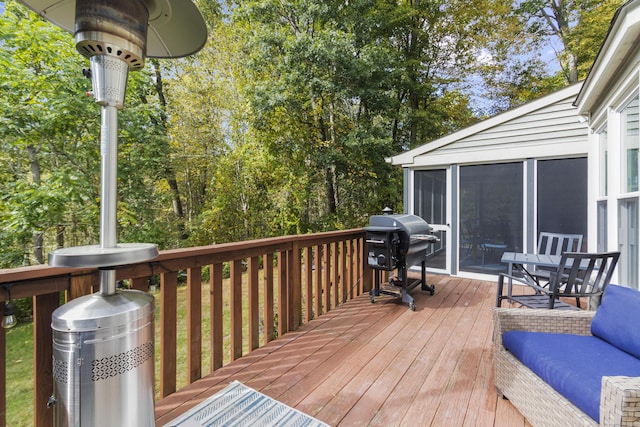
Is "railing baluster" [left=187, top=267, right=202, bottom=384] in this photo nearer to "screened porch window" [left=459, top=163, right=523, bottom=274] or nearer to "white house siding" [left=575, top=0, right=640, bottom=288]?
"white house siding" [left=575, top=0, right=640, bottom=288]

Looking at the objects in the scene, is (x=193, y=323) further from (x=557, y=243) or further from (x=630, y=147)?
(x=557, y=243)

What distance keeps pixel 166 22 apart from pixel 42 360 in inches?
61.9

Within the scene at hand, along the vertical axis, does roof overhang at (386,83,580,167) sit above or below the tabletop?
above

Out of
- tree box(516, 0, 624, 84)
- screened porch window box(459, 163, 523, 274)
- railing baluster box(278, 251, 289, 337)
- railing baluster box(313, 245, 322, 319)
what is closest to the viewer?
railing baluster box(278, 251, 289, 337)

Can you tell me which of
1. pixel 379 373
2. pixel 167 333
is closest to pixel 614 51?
pixel 379 373

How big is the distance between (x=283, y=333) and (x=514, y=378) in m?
1.82

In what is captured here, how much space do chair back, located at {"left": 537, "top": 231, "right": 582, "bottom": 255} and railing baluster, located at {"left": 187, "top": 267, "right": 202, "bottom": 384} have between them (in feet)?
14.3

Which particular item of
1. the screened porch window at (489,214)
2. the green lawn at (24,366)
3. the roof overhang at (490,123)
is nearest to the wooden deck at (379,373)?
the green lawn at (24,366)

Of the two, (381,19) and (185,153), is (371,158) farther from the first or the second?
(185,153)

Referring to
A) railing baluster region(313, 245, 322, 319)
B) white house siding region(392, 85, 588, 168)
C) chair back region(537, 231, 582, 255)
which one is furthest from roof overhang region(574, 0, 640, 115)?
railing baluster region(313, 245, 322, 319)

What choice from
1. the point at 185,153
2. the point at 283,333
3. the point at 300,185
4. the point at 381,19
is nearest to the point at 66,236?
the point at 185,153

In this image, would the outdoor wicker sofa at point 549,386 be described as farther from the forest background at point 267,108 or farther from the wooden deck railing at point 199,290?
the forest background at point 267,108

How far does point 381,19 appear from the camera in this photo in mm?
8602

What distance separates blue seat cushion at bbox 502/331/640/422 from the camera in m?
1.31
